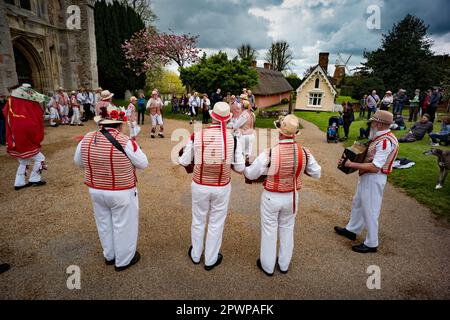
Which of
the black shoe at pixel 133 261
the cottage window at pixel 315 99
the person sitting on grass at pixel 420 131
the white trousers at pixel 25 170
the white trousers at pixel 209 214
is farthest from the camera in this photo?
the cottage window at pixel 315 99

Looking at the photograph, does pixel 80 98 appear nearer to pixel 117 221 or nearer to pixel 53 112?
pixel 53 112

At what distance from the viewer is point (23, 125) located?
5.75 m

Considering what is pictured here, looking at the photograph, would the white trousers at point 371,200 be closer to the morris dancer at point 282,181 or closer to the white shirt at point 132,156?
the morris dancer at point 282,181

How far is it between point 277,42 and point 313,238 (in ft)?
199

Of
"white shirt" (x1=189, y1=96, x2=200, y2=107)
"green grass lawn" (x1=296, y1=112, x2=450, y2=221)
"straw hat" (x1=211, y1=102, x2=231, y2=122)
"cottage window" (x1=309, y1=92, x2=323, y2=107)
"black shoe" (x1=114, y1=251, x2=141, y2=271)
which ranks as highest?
"cottage window" (x1=309, y1=92, x2=323, y2=107)

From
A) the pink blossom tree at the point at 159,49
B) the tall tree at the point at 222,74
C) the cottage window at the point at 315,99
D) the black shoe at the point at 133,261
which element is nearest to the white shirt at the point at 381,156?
the black shoe at the point at 133,261

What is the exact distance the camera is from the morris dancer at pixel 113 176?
3.19 m

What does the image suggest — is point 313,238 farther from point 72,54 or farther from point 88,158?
point 72,54

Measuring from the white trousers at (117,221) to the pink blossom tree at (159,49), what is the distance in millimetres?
21697

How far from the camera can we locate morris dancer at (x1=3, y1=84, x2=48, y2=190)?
5.73 metres

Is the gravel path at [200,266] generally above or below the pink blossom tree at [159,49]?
below

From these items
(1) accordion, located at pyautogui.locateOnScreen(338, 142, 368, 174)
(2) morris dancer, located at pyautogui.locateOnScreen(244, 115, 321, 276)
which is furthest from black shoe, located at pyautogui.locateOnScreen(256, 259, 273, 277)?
(1) accordion, located at pyautogui.locateOnScreen(338, 142, 368, 174)

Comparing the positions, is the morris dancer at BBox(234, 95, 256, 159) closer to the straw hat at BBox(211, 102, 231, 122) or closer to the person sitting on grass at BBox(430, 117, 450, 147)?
the straw hat at BBox(211, 102, 231, 122)

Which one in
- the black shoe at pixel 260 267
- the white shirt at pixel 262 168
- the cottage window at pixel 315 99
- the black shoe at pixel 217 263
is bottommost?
the black shoe at pixel 260 267
